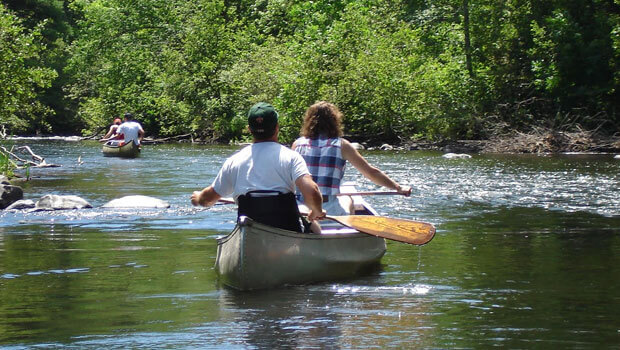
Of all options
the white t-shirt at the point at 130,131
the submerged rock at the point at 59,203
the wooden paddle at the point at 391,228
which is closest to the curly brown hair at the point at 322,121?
the wooden paddle at the point at 391,228

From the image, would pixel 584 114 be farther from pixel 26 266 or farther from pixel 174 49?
pixel 26 266

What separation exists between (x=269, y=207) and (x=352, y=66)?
27451 millimetres

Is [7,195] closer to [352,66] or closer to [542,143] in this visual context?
[542,143]

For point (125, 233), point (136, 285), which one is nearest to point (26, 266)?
point (136, 285)

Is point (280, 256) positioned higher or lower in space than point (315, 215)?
lower

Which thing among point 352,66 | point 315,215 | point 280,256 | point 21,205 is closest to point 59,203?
point 21,205

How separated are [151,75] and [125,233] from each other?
111 ft

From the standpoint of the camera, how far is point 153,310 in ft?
22.5

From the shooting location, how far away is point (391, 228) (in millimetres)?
8531

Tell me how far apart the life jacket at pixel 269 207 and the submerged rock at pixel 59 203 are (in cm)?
737

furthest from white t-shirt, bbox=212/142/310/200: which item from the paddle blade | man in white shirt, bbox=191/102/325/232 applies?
the paddle blade

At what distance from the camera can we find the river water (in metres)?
5.97

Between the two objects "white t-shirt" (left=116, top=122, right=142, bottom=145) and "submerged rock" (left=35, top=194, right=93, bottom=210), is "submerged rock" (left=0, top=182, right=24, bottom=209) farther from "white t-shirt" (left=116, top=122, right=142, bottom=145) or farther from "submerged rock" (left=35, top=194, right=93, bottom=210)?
"white t-shirt" (left=116, top=122, right=142, bottom=145)

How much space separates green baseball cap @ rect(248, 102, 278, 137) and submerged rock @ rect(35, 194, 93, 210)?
7.60 meters
